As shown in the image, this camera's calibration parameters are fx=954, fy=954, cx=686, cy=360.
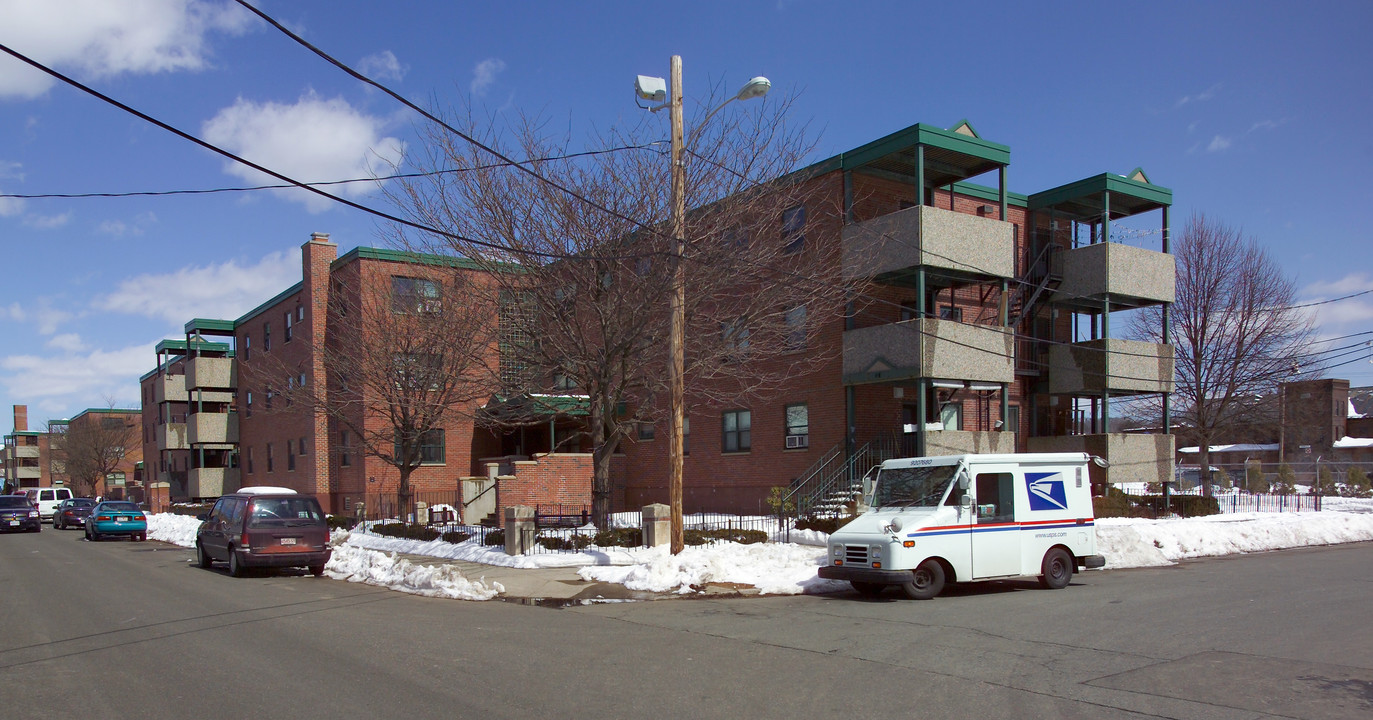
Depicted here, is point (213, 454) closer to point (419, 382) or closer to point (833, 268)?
point (419, 382)

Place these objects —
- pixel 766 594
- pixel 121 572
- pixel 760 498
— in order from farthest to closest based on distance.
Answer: pixel 760 498 → pixel 121 572 → pixel 766 594

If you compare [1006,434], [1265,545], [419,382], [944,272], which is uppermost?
[944,272]

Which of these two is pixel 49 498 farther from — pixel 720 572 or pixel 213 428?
pixel 720 572

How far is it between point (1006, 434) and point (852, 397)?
166 inches

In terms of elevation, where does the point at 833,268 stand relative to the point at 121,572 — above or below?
above

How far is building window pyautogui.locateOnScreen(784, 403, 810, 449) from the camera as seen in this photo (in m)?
26.2

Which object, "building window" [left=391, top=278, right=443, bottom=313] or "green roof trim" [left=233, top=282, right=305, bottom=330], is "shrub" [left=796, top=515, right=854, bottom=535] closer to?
"building window" [left=391, top=278, right=443, bottom=313]

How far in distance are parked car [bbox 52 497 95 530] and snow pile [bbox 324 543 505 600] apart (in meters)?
28.0

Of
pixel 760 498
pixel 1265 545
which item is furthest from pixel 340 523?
pixel 1265 545

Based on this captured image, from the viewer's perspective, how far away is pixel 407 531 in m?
23.2

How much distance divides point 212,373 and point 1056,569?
40765 millimetres

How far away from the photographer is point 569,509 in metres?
28.3

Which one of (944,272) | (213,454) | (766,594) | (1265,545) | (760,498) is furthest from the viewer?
(213,454)

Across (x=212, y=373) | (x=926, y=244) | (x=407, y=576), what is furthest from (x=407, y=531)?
(x=212, y=373)
